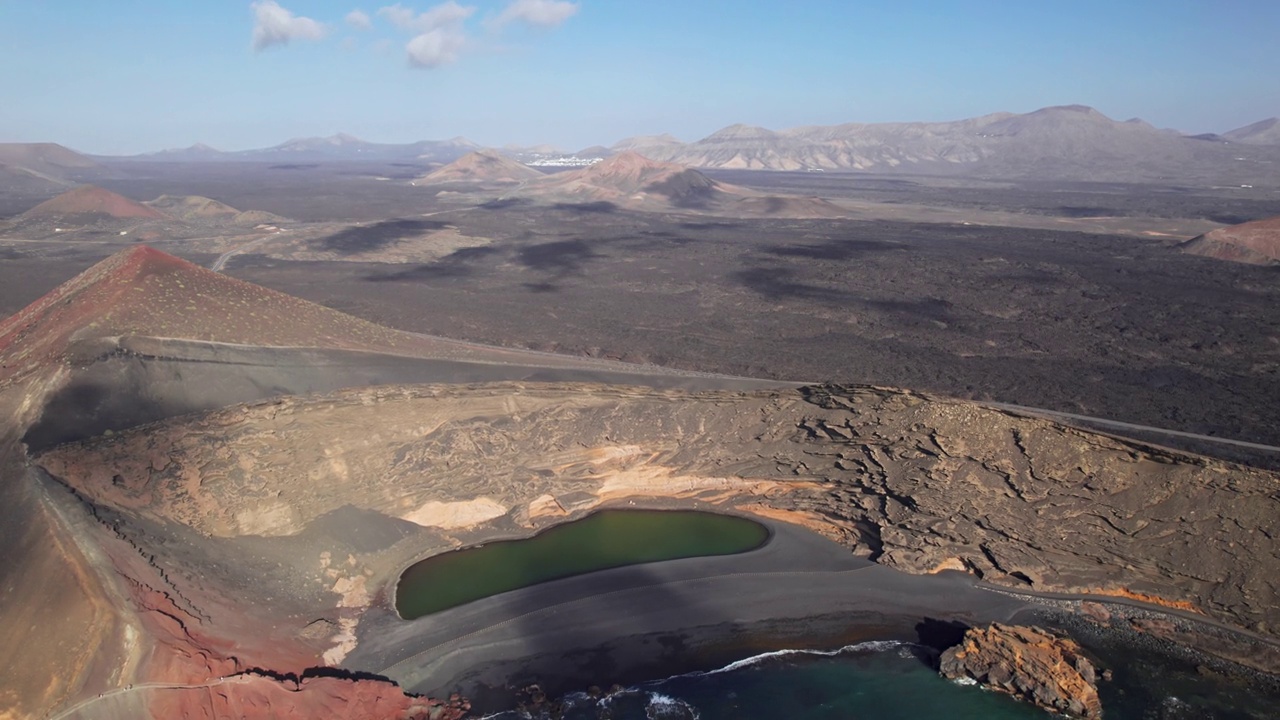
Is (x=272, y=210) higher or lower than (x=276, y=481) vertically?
higher

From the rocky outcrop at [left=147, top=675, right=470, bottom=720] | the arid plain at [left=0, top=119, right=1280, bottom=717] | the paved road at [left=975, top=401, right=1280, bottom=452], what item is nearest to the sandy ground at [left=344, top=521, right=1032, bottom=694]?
the arid plain at [left=0, top=119, right=1280, bottom=717]

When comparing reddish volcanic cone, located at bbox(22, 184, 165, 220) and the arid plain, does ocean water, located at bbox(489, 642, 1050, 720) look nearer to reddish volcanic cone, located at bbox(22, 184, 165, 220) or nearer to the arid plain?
the arid plain

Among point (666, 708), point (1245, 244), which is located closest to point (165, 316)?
point (666, 708)

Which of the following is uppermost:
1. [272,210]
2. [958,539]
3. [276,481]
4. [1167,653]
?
[272,210]

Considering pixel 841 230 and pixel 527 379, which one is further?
pixel 841 230

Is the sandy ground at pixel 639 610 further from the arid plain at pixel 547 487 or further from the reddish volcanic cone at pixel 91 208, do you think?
the reddish volcanic cone at pixel 91 208

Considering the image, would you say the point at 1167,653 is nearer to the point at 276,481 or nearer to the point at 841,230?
the point at 276,481

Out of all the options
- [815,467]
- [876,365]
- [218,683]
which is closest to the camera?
[218,683]

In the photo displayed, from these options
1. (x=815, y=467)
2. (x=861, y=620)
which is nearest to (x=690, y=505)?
(x=815, y=467)
